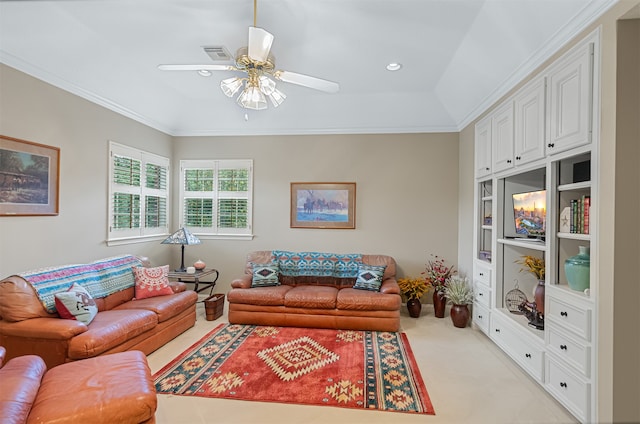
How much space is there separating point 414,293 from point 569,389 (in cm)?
225

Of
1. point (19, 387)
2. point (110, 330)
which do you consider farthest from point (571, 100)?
point (110, 330)

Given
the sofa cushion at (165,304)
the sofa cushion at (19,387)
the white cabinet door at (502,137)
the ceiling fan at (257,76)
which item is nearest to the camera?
the sofa cushion at (19,387)

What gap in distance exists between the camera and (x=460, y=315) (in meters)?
4.00

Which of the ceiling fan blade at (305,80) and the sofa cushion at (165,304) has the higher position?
the ceiling fan blade at (305,80)

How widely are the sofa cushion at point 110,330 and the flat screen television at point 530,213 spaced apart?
364 centimetres

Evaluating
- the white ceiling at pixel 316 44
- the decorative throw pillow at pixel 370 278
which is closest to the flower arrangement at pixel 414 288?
the decorative throw pillow at pixel 370 278

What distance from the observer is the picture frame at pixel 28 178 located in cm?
284

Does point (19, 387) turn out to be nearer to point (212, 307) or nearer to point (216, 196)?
point (212, 307)

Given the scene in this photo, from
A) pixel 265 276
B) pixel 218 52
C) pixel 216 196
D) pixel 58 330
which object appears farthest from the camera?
pixel 216 196

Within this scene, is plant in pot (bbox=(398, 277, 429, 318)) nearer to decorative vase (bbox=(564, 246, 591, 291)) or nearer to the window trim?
decorative vase (bbox=(564, 246, 591, 291))

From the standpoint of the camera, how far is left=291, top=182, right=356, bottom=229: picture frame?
5004 millimetres

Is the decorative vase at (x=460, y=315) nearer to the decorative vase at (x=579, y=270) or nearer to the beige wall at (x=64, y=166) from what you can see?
the decorative vase at (x=579, y=270)

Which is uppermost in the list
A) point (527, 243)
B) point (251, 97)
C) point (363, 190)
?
Answer: point (251, 97)

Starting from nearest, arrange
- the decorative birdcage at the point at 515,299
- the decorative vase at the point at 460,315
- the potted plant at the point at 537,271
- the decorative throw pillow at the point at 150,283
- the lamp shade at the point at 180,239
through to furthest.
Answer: the potted plant at the point at 537,271, the decorative birdcage at the point at 515,299, the decorative throw pillow at the point at 150,283, the decorative vase at the point at 460,315, the lamp shade at the point at 180,239
